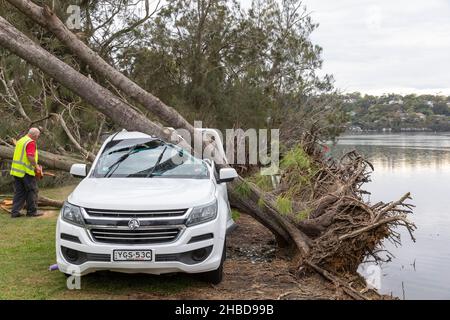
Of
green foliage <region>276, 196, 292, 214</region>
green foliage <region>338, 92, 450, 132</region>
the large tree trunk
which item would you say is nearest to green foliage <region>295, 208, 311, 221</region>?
green foliage <region>276, 196, 292, 214</region>

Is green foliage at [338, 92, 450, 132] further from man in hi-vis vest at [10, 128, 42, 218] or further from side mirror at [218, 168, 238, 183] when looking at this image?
side mirror at [218, 168, 238, 183]

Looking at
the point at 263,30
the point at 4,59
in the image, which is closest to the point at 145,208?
the point at 4,59

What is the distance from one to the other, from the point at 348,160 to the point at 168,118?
400 centimetres

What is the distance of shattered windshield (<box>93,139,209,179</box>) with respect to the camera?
21.6 feet

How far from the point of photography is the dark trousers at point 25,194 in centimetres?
1048

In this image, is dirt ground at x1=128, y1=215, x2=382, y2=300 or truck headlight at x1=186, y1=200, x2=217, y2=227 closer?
truck headlight at x1=186, y1=200, x2=217, y2=227

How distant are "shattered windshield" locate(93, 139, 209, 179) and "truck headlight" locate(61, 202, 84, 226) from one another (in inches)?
36.5

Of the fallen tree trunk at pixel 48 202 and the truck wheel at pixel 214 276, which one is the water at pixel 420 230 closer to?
the truck wheel at pixel 214 276

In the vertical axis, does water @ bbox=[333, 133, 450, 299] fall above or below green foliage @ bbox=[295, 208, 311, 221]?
below

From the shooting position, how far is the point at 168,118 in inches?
308

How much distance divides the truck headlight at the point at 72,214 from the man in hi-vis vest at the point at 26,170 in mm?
4996

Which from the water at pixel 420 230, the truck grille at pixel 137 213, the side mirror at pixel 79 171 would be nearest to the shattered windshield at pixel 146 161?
the side mirror at pixel 79 171

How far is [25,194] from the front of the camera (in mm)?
10820

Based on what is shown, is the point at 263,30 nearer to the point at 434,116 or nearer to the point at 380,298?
the point at 380,298
